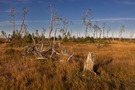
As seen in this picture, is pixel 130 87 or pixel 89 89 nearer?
pixel 89 89

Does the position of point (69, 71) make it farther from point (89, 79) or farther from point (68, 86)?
point (68, 86)

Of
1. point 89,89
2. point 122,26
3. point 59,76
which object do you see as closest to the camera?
point 89,89

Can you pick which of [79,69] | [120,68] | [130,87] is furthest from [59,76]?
[120,68]

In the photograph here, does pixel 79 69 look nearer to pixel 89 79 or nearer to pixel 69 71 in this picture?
pixel 69 71

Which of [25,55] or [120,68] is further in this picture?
[25,55]

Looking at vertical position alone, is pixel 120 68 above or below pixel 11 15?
below

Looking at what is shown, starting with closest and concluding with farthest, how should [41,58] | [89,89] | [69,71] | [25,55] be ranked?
1. [89,89]
2. [69,71]
3. [41,58]
4. [25,55]

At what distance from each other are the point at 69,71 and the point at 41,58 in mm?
3162

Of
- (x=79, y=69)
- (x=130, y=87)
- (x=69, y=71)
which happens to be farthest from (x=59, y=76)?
(x=130, y=87)

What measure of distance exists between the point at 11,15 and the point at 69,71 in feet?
154

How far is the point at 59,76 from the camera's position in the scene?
8.55m

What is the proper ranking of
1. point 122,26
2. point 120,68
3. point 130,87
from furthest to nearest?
1. point 122,26
2. point 120,68
3. point 130,87

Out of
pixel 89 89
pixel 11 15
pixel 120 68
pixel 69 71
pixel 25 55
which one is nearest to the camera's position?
pixel 89 89

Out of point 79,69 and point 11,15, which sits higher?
point 11,15
